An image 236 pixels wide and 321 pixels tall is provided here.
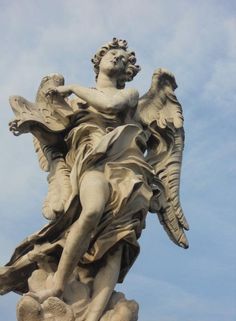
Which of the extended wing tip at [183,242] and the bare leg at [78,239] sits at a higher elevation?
the extended wing tip at [183,242]

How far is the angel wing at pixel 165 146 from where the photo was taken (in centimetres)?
816

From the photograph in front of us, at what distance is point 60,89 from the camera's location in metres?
8.18

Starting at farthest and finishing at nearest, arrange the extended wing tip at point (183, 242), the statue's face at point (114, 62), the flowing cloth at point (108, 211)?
the statue's face at point (114, 62) → the extended wing tip at point (183, 242) → the flowing cloth at point (108, 211)

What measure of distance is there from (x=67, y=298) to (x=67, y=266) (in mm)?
334

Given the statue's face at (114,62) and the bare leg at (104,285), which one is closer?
the bare leg at (104,285)

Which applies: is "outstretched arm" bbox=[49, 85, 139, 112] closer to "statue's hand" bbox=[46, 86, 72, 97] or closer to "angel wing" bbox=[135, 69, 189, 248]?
"statue's hand" bbox=[46, 86, 72, 97]

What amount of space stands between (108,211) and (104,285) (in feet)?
2.40

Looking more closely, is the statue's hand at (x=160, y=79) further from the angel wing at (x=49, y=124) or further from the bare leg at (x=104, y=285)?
the bare leg at (x=104, y=285)

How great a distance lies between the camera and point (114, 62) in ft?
27.9

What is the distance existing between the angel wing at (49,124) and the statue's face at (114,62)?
1.68ft

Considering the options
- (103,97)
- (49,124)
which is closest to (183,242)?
(103,97)

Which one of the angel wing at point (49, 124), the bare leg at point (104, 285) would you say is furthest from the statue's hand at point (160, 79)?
the bare leg at point (104, 285)

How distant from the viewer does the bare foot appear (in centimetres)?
689

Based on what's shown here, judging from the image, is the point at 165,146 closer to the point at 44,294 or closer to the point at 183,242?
the point at 183,242
